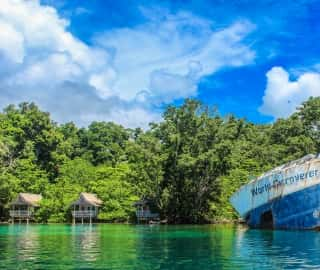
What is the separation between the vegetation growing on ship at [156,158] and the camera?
205 ft

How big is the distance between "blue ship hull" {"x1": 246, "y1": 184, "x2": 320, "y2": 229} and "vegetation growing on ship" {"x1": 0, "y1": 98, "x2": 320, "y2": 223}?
1671 centimetres

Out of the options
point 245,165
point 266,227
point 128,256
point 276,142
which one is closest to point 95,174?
point 245,165

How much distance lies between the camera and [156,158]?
203ft

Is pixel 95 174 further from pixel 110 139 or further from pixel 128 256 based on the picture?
pixel 128 256

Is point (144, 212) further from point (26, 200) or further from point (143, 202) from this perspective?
point (26, 200)

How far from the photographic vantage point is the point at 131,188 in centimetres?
6969

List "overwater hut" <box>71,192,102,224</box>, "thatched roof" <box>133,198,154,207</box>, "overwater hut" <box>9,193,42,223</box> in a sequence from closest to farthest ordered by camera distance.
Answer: "thatched roof" <box>133,198,154,207</box> < "overwater hut" <box>71,192,102,224</box> < "overwater hut" <box>9,193,42,223</box>

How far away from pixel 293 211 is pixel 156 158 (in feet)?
78.8

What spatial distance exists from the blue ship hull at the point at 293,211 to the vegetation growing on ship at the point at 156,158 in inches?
658

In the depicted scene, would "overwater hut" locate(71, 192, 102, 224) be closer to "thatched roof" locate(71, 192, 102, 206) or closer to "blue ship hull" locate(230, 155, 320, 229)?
"thatched roof" locate(71, 192, 102, 206)

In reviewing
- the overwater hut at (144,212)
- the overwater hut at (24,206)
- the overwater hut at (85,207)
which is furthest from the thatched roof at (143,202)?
the overwater hut at (24,206)

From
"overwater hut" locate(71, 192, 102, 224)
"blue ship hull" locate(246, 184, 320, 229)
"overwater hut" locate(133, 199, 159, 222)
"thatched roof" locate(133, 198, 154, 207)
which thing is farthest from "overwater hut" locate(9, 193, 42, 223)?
"blue ship hull" locate(246, 184, 320, 229)

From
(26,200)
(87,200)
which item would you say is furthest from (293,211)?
(26,200)

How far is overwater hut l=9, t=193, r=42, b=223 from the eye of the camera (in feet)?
248
